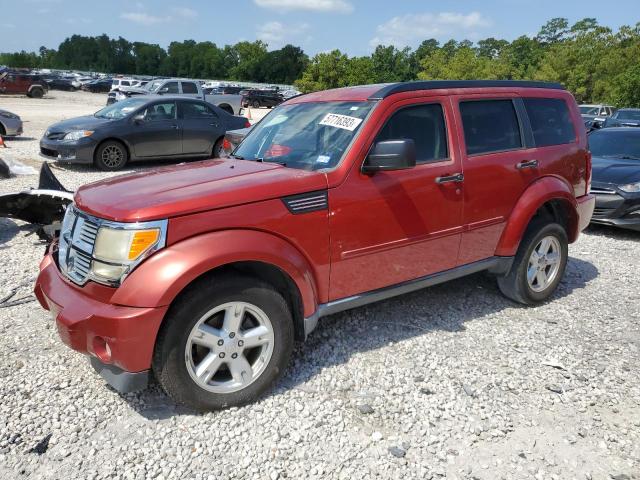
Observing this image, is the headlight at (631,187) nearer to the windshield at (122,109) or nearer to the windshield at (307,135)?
the windshield at (307,135)

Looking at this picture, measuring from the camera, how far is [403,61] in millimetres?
54094

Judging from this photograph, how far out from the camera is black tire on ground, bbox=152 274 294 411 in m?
2.81

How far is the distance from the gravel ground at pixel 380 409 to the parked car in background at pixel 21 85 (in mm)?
42427

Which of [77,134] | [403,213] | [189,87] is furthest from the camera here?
[189,87]

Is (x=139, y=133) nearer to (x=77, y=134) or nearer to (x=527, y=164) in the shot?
(x=77, y=134)

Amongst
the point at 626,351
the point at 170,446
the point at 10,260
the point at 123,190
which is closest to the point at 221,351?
the point at 170,446

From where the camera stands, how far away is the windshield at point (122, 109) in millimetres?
11469

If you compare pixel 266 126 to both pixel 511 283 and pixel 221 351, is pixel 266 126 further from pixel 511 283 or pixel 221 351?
pixel 511 283

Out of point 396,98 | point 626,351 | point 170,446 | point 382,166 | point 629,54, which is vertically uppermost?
point 629,54

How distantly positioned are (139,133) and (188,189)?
913 centimetres

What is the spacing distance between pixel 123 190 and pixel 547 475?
2.88 m

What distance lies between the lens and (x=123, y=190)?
3.18 metres

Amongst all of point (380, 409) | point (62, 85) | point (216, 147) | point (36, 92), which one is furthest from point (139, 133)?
point (62, 85)

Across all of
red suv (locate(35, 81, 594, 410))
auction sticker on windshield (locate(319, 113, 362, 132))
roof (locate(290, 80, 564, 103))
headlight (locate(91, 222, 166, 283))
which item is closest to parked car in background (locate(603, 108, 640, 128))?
red suv (locate(35, 81, 594, 410))
